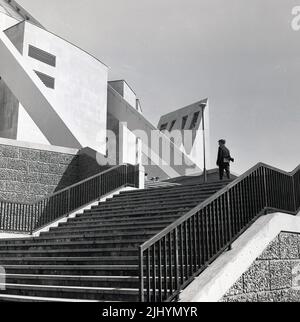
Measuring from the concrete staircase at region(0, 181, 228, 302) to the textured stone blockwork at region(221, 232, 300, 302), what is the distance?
1447 mm

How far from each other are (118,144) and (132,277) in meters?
30.7

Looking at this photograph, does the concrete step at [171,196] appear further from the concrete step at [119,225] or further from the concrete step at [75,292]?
the concrete step at [75,292]

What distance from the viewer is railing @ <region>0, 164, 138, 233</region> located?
1102cm

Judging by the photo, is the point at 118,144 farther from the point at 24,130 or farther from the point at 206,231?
the point at 206,231

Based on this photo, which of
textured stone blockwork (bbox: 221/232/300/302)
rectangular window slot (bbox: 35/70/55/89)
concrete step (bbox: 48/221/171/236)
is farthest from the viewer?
rectangular window slot (bbox: 35/70/55/89)

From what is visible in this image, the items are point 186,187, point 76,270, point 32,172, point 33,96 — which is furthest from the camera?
point 33,96

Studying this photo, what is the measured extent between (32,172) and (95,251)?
25.5ft

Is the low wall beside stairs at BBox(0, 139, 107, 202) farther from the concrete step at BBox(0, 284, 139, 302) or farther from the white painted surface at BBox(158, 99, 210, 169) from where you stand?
the white painted surface at BBox(158, 99, 210, 169)

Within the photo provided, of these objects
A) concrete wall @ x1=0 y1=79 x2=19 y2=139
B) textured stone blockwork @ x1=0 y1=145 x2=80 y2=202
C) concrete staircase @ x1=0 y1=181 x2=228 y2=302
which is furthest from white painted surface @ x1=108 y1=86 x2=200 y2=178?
concrete staircase @ x1=0 y1=181 x2=228 y2=302

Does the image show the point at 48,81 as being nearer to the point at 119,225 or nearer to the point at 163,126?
the point at 119,225

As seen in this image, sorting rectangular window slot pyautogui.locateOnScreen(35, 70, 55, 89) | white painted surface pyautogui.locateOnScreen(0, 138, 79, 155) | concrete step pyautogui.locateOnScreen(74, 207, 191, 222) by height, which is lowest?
concrete step pyautogui.locateOnScreen(74, 207, 191, 222)

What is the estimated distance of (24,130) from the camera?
2592cm

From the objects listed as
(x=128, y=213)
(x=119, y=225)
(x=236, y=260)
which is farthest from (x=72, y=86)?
(x=236, y=260)

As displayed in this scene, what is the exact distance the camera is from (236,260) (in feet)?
17.8
